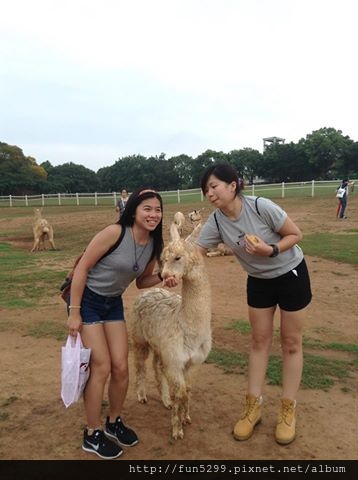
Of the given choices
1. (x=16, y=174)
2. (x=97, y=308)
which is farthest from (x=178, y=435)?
(x=16, y=174)

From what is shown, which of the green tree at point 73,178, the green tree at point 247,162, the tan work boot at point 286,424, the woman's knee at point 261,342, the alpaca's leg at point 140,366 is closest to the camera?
the tan work boot at point 286,424

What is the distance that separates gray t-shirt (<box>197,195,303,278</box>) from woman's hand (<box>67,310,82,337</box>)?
1.30 meters

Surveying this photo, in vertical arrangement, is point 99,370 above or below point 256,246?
below

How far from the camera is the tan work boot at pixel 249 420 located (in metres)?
3.69

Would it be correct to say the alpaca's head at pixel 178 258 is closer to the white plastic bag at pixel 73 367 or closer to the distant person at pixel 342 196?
the white plastic bag at pixel 73 367

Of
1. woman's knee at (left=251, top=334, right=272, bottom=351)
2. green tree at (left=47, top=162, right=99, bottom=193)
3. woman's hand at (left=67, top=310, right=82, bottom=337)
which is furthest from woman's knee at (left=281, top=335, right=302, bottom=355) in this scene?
green tree at (left=47, top=162, right=99, bottom=193)

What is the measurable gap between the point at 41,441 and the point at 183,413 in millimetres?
1202

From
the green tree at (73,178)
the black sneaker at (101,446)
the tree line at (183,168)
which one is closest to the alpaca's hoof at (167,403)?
the black sneaker at (101,446)

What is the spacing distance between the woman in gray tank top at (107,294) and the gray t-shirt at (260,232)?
580mm

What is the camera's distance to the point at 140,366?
454 cm

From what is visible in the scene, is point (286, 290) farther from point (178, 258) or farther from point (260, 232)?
point (178, 258)

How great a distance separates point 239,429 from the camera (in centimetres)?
371

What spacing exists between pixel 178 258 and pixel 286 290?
2.94 ft
